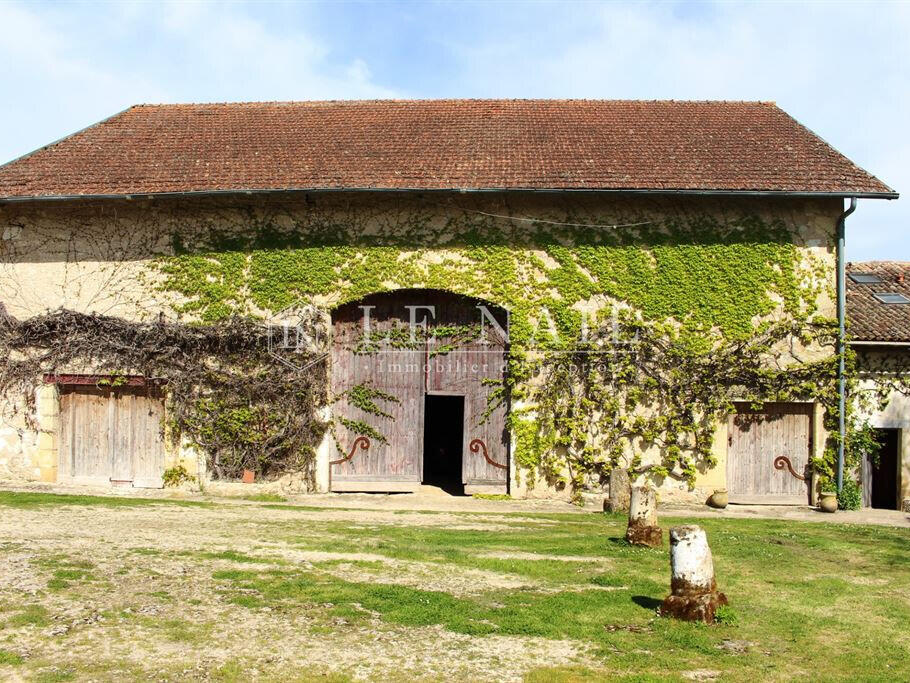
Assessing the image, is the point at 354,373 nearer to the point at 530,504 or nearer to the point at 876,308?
the point at 530,504

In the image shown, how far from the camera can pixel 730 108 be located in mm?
15805

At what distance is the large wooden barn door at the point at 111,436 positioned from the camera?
13164 millimetres

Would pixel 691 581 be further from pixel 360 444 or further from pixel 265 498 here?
pixel 265 498

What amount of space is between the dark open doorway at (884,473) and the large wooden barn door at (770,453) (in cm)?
141

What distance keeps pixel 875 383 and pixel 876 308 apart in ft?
6.08

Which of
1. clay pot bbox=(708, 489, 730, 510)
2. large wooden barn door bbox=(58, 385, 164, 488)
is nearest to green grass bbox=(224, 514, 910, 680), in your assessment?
clay pot bbox=(708, 489, 730, 510)

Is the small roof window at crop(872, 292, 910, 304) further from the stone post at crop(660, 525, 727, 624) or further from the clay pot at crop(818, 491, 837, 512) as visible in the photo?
the stone post at crop(660, 525, 727, 624)

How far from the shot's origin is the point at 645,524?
8773 mm

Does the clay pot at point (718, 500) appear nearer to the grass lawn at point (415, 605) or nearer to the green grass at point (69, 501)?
the grass lawn at point (415, 605)

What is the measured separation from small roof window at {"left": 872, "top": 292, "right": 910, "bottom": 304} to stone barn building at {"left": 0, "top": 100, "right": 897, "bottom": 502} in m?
2.72

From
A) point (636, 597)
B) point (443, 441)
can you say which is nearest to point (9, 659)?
point (636, 597)

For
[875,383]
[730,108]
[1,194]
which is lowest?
[875,383]

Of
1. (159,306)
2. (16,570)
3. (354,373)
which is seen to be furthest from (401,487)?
(16,570)

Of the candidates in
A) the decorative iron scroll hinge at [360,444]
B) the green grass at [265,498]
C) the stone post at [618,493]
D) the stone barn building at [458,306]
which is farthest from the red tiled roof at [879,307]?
the green grass at [265,498]
